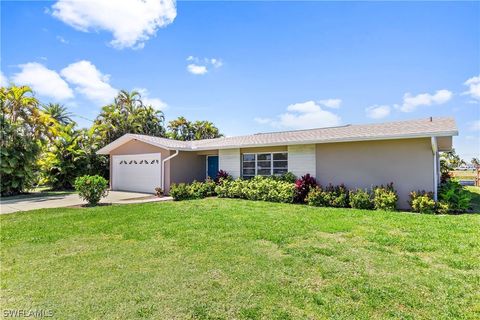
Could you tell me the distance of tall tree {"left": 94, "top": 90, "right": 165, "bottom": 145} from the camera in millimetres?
25578

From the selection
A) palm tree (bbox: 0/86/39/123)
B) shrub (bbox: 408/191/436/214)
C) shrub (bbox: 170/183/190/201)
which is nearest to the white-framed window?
shrub (bbox: 170/183/190/201)

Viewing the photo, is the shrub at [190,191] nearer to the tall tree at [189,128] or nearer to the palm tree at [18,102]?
the palm tree at [18,102]

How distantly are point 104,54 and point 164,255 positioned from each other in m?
13.0

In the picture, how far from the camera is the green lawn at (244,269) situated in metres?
3.22

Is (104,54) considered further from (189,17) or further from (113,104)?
(113,104)

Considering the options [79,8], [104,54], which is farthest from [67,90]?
[79,8]

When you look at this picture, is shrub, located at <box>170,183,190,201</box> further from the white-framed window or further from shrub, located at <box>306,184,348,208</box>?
shrub, located at <box>306,184,348,208</box>

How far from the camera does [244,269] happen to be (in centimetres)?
430

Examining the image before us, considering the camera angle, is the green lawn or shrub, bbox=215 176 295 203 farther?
shrub, bbox=215 176 295 203

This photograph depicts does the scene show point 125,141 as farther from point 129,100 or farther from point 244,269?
point 244,269

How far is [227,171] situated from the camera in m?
15.5

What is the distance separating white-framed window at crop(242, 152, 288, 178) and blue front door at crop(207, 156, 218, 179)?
250 centimetres

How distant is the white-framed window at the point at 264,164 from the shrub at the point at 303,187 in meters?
1.71

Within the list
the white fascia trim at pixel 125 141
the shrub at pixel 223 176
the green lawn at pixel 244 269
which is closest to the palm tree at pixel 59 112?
the white fascia trim at pixel 125 141
